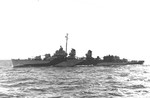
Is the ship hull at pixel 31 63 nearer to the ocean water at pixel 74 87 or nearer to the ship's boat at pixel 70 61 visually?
the ship's boat at pixel 70 61

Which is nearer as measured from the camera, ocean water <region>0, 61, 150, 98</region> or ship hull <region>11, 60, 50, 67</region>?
ocean water <region>0, 61, 150, 98</region>

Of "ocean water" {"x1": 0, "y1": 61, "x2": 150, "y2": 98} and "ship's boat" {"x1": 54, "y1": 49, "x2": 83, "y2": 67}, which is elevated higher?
"ship's boat" {"x1": 54, "y1": 49, "x2": 83, "y2": 67}

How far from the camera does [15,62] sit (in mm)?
83312

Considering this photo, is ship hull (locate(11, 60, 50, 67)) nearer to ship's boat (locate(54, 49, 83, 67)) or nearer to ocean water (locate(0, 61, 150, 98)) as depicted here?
ship's boat (locate(54, 49, 83, 67))

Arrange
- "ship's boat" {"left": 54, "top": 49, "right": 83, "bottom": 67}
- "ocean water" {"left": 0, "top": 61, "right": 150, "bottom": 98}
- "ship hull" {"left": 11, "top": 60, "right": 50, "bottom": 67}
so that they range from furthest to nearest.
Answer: "ship's boat" {"left": 54, "top": 49, "right": 83, "bottom": 67} → "ship hull" {"left": 11, "top": 60, "right": 50, "bottom": 67} → "ocean water" {"left": 0, "top": 61, "right": 150, "bottom": 98}

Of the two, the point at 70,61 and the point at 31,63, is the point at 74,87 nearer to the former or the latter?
the point at 31,63

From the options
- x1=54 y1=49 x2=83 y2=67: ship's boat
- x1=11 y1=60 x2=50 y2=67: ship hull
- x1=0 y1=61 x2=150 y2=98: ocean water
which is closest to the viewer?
x1=0 y1=61 x2=150 y2=98: ocean water

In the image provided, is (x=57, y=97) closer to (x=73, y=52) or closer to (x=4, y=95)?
(x=4, y=95)

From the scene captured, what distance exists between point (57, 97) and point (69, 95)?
1.29m

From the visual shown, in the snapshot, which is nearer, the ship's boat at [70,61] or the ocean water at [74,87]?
the ocean water at [74,87]

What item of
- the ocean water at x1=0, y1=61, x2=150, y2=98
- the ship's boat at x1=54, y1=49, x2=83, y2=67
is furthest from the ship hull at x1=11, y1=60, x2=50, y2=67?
the ocean water at x1=0, y1=61, x2=150, y2=98

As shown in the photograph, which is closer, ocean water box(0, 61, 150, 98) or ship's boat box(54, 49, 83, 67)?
ocean water box(0, 61, 150, 98)

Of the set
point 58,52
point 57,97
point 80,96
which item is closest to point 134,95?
point 80,96

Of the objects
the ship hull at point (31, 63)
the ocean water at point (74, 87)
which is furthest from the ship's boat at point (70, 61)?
the ocean water at point (74, 87)
